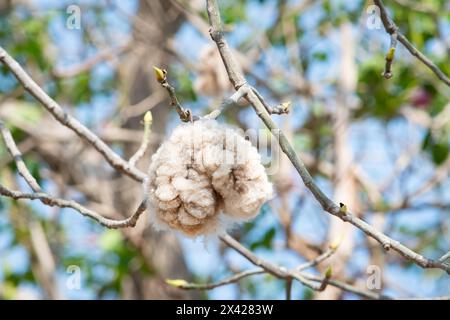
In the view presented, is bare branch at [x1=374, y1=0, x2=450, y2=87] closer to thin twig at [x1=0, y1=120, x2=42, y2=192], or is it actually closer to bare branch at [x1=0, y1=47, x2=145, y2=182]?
bare branch at [x1=0, y1=47, x2=145, y2=182]

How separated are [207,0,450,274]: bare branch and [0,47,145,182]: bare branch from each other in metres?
0.53

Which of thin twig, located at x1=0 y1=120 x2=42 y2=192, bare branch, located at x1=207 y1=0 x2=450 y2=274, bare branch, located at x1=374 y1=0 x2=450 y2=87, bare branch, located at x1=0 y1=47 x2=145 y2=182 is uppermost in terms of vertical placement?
bare branch, located at x1=374 y1=0 x2=450 y2=87

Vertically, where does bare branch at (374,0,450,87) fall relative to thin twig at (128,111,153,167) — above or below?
above

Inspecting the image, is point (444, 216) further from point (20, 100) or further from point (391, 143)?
point (20, 100)

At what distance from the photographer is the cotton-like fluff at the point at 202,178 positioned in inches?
61.1

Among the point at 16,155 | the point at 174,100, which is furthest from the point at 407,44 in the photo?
the point at 16,155

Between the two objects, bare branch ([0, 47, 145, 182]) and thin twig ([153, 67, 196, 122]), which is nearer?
thin twig ([153, 67, 196, 122])

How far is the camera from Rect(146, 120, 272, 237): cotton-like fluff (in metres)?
1.55

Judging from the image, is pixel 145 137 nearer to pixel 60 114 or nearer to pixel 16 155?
pixel 60 114

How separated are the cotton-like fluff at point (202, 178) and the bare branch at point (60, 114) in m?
0.46

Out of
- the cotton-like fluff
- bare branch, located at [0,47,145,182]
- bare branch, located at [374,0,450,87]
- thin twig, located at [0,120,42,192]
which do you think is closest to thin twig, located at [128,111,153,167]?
bare branch, located at [0,47,145,182]

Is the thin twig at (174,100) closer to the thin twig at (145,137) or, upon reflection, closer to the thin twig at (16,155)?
the thin twig at (145,137)

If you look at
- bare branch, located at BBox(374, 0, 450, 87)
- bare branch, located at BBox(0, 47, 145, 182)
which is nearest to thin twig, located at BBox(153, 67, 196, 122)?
bare branch, located at BBox(0, 47, 145, 182)

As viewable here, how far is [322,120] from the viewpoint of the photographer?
Result: 411 cm
